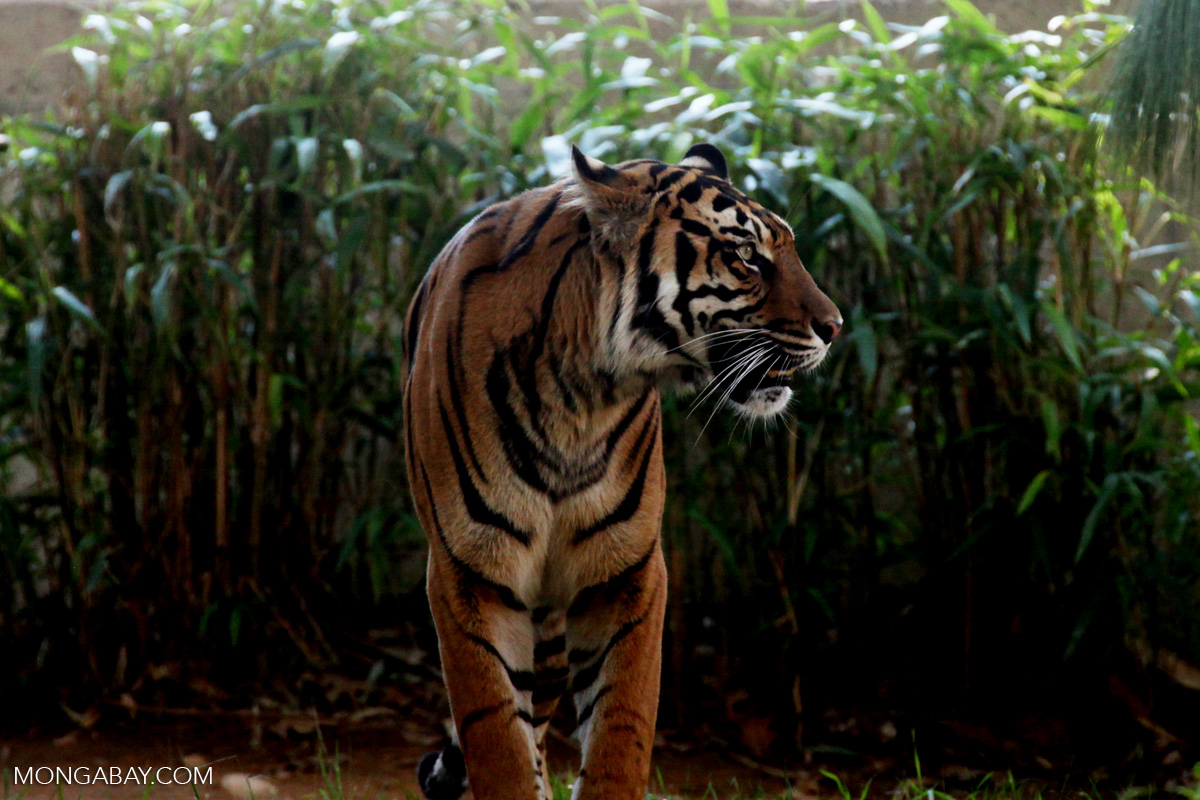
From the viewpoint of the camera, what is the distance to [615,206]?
79.0 inches

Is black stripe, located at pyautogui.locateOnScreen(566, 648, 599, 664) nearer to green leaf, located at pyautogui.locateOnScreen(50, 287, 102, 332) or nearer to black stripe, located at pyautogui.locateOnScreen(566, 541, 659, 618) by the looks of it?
black stripe, located at pyautogui.locateOnScreen(566, 541, 659, 618)

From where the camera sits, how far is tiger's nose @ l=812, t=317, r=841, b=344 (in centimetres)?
198

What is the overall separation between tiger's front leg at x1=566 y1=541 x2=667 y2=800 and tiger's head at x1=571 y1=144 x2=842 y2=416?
40 cm

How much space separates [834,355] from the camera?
3.25m

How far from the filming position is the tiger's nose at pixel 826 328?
1.98 m

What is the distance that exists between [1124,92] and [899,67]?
50.0 inches

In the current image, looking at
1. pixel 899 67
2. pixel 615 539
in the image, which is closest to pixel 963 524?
pixel 899 67

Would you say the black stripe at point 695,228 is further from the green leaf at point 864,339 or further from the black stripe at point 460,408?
the green leaf at point 864,339

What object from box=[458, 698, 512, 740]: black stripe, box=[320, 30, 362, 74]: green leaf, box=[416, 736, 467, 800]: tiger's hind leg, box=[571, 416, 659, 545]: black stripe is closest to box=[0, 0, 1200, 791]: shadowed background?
box=[320, 30, 362, 74]: green leaf

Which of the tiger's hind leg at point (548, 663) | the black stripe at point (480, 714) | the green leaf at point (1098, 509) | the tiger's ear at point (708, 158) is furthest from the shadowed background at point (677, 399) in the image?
the black stripe at point (480, 714)

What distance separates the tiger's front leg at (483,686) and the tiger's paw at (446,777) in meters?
0.47

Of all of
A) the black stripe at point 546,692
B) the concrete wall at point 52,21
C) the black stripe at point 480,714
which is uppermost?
the concrete wall at point 52,21

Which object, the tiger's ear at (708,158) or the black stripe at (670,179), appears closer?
the black stripe at (670,179)

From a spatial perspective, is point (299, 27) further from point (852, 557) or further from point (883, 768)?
point (883, 768)
